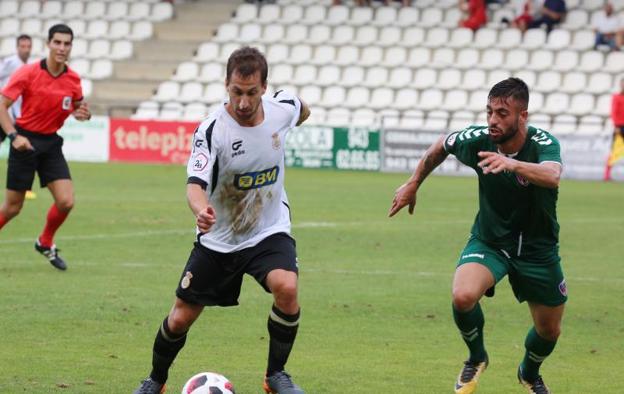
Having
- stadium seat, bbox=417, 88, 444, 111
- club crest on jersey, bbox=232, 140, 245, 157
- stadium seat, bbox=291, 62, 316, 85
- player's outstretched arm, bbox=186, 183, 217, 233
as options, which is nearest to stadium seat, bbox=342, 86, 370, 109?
stadium seat, bbox=291, 62, 316, 85

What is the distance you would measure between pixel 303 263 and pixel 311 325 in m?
3.97

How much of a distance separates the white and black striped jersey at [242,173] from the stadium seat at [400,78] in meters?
26.4

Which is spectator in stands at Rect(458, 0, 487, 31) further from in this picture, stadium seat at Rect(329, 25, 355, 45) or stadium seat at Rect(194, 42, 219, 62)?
stadium seat at Rect(194, 42, 219, 62)

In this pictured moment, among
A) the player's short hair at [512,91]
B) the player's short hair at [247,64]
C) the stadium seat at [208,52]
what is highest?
the player's short hair at [247,64]

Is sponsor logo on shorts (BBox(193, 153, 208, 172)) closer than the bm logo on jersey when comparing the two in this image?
Yes

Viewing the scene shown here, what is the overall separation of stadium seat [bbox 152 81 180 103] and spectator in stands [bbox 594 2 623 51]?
11411 mm

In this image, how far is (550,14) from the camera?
3366cm

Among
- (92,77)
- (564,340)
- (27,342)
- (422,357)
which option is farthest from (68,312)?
(92,77)

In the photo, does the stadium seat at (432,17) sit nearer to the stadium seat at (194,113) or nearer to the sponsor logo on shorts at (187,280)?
the stadium seat at (194,113)

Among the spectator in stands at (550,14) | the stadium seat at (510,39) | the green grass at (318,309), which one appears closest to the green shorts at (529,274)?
the green grass at (318,309)

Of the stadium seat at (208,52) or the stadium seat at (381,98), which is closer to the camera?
the stadium seat at (381,98)

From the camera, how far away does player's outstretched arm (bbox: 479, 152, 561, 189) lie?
7.16m

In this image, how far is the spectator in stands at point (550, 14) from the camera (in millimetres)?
33631

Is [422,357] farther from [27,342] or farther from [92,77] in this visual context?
[92,77]
